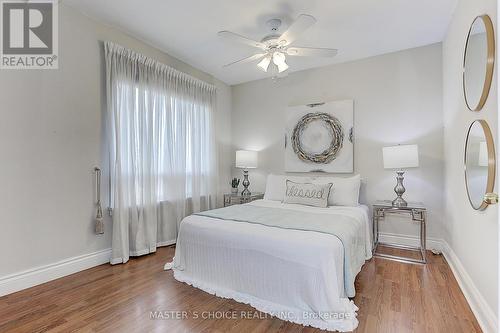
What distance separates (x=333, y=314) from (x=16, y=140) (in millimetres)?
2925

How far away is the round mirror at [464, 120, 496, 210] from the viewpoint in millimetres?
1585

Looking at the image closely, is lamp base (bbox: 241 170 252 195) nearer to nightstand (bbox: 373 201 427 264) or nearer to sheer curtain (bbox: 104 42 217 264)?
sheer curtain (bbox: 104 42 217 264)

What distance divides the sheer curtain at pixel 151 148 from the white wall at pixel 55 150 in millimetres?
170

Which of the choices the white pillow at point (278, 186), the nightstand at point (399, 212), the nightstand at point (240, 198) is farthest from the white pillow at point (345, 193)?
the nightstand at point (240, 198)

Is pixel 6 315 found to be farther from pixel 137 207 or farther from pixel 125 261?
pixel 137 207

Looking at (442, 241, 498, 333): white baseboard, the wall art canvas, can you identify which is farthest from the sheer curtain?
(442, 241, 498, 333): white baseboard

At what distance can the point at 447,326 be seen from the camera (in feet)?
5.72

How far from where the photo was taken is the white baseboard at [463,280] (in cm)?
166

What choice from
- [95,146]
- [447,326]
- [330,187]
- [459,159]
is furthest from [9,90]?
[459,159]

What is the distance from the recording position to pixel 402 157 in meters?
3.03

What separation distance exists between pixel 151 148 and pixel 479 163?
3237 millimetres

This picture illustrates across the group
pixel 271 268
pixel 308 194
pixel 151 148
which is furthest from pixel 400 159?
pixel 151 148

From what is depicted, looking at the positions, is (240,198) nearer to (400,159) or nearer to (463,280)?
(400,159)

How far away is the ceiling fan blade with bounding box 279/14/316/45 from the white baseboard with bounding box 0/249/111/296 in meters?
2.98
